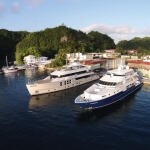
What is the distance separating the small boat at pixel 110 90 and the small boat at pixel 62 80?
14.2m

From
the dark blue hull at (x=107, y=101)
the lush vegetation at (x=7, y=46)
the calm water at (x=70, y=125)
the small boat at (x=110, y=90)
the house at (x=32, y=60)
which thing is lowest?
the calm water at (x=70, y=125)

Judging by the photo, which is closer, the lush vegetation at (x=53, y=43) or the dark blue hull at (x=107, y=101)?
the dark blue hull at (x=107, y=101)

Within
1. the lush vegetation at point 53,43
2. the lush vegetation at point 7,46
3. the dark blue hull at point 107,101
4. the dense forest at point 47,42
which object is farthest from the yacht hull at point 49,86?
the lush vegetation at point 7,46

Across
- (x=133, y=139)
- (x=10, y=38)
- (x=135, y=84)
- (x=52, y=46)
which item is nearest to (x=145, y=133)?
(x=133, y=139)

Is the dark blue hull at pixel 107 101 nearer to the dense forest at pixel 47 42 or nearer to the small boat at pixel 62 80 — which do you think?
the small boat at pixel 62 80

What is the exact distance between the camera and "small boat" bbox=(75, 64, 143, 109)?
141ft

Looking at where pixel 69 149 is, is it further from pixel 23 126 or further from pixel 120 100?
pixel 120 100

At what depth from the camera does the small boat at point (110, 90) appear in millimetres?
42875

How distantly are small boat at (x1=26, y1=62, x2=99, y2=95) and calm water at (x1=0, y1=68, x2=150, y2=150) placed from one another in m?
3.91

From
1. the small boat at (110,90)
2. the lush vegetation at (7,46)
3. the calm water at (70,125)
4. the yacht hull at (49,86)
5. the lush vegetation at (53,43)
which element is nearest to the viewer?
the calm water at (70,125)

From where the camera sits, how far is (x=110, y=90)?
46.4 m

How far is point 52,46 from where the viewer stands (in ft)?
568

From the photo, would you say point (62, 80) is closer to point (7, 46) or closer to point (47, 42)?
point (47, 42)

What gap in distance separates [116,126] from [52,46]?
14372 centimetres
